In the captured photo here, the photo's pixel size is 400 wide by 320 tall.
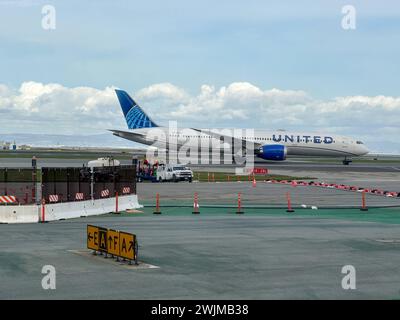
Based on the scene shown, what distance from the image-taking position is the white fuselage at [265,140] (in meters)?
95.1

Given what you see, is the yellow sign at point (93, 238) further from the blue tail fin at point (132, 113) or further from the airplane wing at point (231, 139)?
the blue tail fin at point (132, 113)

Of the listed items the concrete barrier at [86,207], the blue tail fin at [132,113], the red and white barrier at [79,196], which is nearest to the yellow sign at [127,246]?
the concrete barrier at [86,207]

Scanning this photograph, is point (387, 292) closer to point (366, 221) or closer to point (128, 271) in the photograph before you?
point (128, 271)

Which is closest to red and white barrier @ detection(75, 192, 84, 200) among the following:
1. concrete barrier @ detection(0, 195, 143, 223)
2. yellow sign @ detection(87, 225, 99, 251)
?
concrete barrier @ detection(0, 195, 143, 223)

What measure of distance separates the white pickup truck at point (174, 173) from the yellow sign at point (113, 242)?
43352 mm

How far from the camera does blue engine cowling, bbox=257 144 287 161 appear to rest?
92.0 meters

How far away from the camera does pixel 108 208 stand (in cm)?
3678

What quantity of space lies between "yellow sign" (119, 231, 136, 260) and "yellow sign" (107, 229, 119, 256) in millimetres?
208

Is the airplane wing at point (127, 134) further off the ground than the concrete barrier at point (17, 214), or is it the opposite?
the airplane wing at point (127, 134)

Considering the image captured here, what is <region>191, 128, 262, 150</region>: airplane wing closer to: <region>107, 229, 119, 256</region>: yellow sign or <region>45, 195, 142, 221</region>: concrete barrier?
<region>45, 195, 142, 221</region>: concrete barrier

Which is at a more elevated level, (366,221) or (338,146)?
(338,146)
